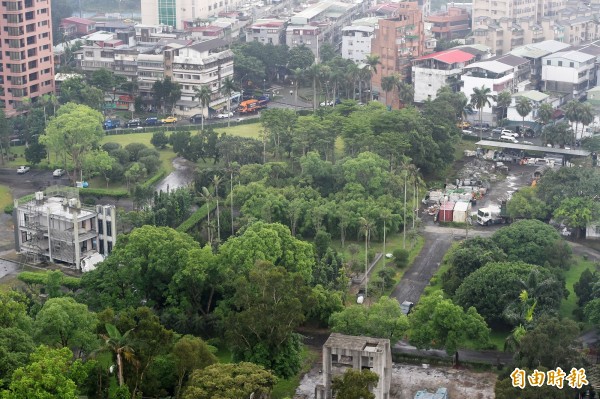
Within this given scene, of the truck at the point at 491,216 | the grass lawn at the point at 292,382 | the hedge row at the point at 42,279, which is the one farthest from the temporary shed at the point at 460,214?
the hedge row at the point at 42,279

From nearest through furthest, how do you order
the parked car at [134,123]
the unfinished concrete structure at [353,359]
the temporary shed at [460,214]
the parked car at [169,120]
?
the unfinished concrete structure at [353,359] < the temporary shed at [460,214] < the parked car at [134,123] < the parked car at [169,120]

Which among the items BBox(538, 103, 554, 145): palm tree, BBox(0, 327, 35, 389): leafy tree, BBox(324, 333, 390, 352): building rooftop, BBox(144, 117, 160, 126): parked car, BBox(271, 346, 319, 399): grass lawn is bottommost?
BBox(271, 346, 319, 399): grass lawn

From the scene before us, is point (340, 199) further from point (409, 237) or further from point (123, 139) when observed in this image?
point (123, 139)

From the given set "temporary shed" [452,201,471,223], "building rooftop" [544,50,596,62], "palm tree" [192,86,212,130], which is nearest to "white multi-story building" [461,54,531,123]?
"building rooftop" [544,50,596,62]

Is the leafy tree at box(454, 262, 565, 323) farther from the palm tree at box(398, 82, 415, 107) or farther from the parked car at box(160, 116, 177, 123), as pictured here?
the parked car at box(160, 116, 177, 123)

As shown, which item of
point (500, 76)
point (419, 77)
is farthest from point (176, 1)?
point (500, 76)

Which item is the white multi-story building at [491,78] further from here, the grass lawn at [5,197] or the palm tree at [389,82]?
the grass lawn at [5,197]
